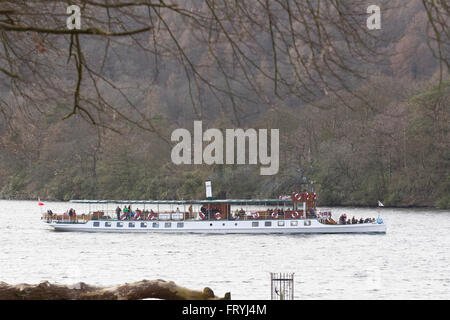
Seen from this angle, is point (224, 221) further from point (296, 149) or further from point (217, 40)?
point (217, 40)

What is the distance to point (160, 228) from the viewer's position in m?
72.3

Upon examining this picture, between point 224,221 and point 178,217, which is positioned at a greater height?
point 178,217

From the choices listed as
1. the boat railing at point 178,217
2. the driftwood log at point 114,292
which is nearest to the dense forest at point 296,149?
the boat railing at point 178,217

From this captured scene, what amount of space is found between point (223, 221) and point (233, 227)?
1.05 m

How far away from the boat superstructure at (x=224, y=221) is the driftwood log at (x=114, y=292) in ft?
149

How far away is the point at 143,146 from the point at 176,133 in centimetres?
1056

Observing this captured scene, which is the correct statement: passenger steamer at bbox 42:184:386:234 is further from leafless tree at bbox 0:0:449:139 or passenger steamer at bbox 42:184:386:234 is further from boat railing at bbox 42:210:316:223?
leafless tree at bbox 0:0:449:139

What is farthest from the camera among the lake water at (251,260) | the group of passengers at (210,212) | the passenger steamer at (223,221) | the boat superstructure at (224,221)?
the group of passengers at (210,212)

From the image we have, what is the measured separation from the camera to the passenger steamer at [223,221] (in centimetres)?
6700

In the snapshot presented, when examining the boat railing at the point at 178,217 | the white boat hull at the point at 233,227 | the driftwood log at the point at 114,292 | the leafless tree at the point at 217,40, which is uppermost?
the leafless tree at the point at 217,40

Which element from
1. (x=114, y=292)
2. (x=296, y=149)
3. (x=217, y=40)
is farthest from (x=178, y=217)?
(x=217, y=40)

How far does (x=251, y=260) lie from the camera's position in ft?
155

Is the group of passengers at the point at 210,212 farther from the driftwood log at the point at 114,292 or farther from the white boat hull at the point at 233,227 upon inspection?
the driftwood log at the point at 114,292
